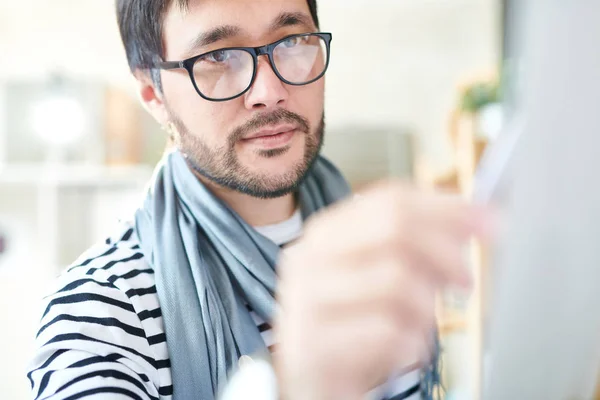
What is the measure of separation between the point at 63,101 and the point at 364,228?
1.81 m

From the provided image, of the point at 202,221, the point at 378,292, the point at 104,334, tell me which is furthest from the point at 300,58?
the point at 378,292

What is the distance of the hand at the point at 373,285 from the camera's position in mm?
200

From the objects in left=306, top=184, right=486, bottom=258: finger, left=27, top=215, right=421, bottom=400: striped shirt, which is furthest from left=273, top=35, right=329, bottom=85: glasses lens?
left=306, top=184, right=486, bottom=258: finger

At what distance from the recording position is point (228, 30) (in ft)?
1.97

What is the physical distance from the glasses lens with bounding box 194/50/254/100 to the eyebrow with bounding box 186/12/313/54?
2cm

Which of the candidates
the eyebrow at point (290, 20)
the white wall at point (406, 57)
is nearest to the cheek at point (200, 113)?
the eyebrow at point (290, 20)

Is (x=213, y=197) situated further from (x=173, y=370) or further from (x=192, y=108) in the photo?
(x=173, y=370)

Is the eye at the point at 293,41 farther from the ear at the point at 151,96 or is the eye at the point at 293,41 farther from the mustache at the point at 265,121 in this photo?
the ear at the point at 151,96

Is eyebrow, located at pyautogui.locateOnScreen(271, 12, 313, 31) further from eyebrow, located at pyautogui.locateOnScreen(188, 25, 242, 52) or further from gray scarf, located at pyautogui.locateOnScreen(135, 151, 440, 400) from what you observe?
gray scarf, located at pyautogui.locateOnScreen(135, 151, 440, 400)

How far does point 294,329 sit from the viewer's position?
0.70 ft

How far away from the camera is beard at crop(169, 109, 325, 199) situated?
2.03ft

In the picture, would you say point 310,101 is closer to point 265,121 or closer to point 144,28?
point 265,121

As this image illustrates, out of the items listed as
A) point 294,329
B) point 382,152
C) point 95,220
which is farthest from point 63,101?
point 294,329

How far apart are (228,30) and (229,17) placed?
0.05 ft
